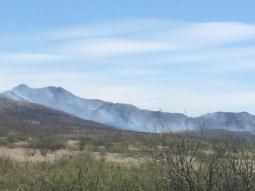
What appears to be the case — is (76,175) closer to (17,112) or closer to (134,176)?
(134,176)

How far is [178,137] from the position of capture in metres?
11.7

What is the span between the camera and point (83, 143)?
4509 centimetres

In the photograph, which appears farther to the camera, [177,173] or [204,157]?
[204,157]

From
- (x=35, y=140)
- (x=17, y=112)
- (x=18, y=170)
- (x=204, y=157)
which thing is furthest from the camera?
(x=17, y=112)

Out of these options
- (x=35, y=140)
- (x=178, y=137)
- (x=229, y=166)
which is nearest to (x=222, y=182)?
(x=229, y=166)

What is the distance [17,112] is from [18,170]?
102220 mm

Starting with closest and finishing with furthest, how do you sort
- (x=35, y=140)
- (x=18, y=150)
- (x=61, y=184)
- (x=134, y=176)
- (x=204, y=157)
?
1. (x=204, y=157)
2. (x=61, y=184)
3. (x=134, y=176)
4. (x=18, y=150)
5. (x=35, y=140)

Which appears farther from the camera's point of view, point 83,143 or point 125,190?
point 83,143

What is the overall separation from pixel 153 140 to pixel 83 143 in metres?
33.6

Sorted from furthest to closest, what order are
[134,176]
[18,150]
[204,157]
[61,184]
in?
[18,150] < [134,176] < [61,184] < [204,157]

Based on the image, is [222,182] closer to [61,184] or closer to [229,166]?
[229,166]

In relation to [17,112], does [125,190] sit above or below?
below

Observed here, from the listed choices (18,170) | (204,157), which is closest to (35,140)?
(18,170)

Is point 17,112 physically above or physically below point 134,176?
above
